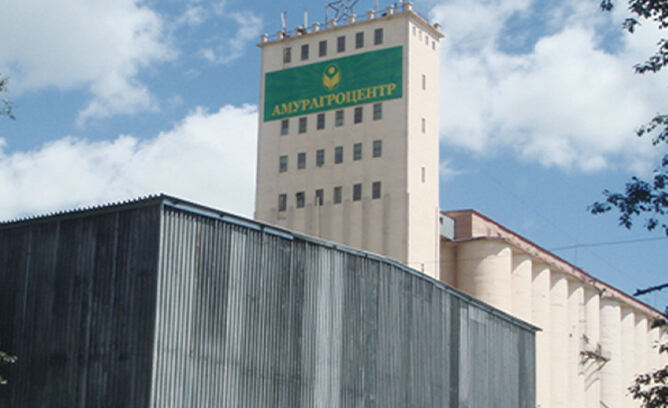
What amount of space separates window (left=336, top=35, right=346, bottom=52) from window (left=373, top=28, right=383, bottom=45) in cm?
246

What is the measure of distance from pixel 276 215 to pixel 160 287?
55.2 meters

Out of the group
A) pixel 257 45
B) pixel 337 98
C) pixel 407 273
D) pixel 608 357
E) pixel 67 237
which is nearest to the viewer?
pixel 67 237

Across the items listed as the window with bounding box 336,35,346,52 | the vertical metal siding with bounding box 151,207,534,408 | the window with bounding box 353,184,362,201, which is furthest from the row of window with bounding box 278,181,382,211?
the vertical metal siding with bounding box 151,207,534,408

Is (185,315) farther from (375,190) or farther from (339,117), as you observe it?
(339,117)

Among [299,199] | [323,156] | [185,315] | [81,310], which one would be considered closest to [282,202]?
[299,199]

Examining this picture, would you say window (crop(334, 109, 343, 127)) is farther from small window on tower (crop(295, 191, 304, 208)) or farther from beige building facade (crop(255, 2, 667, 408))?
small window on tower (crop(295, 191, 304, 208))

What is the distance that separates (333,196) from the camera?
82.4m

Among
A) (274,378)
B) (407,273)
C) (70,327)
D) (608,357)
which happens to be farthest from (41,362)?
(608,357)

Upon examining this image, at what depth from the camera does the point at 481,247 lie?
83.9 meters

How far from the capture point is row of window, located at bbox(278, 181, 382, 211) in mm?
80938

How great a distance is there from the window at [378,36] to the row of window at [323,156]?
7.55 metres

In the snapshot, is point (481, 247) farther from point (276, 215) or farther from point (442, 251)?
point (276, 215)

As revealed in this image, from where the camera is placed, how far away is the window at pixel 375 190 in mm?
80688

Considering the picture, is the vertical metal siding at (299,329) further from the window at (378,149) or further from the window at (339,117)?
the window at (339,117)
